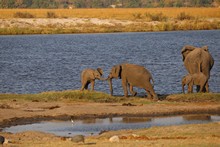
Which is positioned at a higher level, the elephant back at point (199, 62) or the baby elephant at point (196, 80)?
the elephant back at point (199, 62)

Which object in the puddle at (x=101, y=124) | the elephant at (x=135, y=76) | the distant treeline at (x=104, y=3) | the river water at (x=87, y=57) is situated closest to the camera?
the puddle at (x=101, y=124)

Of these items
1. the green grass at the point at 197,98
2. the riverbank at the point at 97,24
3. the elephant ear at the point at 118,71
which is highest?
the elephant ear at the point at 118,71

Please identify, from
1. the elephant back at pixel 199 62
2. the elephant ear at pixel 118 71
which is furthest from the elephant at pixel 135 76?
the elephant back at pixel 199 62

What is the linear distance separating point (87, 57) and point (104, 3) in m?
99.8

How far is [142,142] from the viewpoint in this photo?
1727 centimetres

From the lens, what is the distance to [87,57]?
5469 centimetres

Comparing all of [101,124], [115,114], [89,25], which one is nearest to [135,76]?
[115,114]

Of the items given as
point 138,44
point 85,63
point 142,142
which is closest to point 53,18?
point 138,44

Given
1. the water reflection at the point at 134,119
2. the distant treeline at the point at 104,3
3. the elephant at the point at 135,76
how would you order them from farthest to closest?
the distant treeline at the point at 104,3 → the elephant at the point at 135,76 → the water reflection at the point at 134,119

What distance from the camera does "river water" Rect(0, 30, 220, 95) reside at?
117 ft

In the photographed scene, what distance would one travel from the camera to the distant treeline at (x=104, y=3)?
446ft

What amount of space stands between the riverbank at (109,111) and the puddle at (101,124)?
545 millimetres

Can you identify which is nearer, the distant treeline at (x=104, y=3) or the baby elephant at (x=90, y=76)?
the baby elephant at (x=90, y=76)

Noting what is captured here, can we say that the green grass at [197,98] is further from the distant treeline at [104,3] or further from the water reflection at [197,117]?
the distant treeline at [104,3]
